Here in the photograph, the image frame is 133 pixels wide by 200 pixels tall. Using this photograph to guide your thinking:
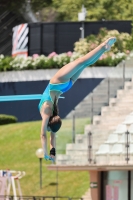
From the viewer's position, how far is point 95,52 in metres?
14.8

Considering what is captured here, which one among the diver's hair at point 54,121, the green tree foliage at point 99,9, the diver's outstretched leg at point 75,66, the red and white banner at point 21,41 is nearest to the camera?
the diver's outstretched leg at point 75,66

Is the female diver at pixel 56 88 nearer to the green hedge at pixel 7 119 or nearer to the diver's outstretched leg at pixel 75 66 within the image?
the diver's outstretched leg at pixel 75 66

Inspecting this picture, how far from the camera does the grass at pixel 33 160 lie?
3872cm

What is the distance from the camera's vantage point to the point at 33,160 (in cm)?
4638

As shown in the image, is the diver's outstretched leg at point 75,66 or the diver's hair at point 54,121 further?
the diver's hair at point 54,121

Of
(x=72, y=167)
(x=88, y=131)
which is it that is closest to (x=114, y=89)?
(x=88, y=131)

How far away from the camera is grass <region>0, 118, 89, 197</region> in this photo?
38.7m

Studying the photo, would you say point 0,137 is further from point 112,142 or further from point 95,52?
point 95,52

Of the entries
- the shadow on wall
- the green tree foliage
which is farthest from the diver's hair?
the green tree foliage

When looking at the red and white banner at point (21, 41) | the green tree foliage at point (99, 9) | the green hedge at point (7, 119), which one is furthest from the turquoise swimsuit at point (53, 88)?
the green tree foliage at point (99, 9)

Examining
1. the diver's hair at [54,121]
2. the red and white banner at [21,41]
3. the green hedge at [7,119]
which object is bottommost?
the diver's hair at [54,121]

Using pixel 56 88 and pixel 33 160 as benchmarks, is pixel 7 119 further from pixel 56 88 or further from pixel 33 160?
pixel 56 88

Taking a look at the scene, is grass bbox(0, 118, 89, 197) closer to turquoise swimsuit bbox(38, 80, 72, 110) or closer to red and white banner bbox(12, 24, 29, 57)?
red and white banner bbox(12, 24, 29, 57)

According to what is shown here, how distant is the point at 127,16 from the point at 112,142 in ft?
156
